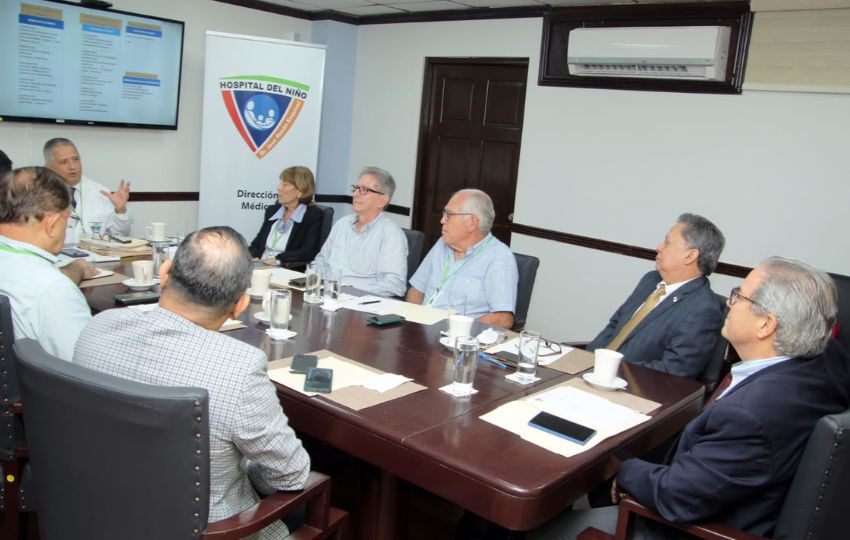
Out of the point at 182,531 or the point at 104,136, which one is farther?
the point at 104,136

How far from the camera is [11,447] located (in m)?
1.89

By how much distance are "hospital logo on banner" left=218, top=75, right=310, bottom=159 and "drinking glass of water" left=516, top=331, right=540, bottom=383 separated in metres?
3.84

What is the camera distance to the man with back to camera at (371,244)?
360 cm

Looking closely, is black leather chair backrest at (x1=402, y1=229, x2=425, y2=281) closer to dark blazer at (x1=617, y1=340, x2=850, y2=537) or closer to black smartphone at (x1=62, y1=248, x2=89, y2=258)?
black smartphone at (x1=62, y1=248, x2=89, y2=258)

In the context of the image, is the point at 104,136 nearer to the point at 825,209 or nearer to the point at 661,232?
the point at 661,232

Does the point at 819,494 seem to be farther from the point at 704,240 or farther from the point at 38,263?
the point at 38,263

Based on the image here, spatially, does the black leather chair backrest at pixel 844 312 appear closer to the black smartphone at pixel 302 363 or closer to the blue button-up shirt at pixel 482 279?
the blue button-up shirt at pixel 482 279

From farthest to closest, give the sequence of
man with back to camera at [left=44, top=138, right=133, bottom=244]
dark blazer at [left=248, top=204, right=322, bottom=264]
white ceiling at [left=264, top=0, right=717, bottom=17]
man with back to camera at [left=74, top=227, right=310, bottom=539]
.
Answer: white ceiling at [left=264, top=0, right=717, bottom=17], dark blazer at [left=248, top=204, right=322, bottom=264], man with back to camera at [left=44, top=138, right=133, bottom=244], man with back to camera at [left=74, top=227, right=310, bottom=539]

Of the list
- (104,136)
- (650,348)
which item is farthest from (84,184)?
(650,348)

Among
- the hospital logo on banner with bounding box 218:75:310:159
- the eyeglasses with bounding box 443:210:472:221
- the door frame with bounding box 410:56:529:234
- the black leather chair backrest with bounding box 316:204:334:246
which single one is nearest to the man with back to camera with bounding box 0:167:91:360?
the eyeglasses with bounding box 443:210:472:221

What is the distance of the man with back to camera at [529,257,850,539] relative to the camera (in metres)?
1.57

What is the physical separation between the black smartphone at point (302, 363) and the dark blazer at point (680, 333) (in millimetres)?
1229

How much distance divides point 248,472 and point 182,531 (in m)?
0.33

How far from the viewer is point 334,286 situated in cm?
286
